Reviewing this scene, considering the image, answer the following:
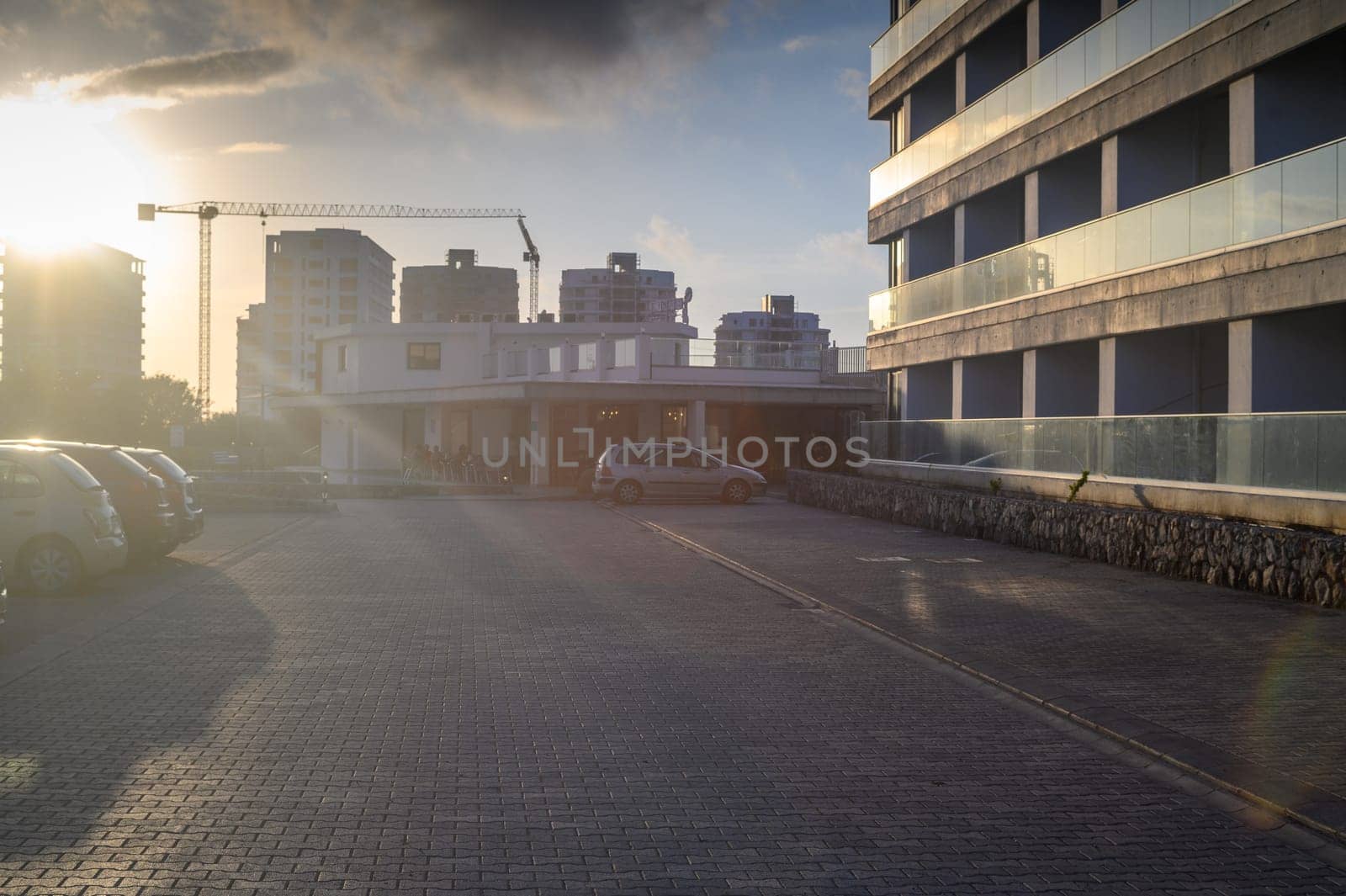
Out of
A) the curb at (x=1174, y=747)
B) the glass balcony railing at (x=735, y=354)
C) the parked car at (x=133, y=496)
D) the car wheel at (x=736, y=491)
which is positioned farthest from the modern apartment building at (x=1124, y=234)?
the parked car at (x=133, y=496)

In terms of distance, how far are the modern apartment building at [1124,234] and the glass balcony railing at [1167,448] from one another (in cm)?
4

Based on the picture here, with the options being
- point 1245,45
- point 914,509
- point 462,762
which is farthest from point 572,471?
point 462,762

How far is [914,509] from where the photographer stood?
80.5 ft

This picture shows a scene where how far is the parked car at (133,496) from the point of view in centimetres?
1503

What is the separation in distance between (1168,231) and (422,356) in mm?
41998

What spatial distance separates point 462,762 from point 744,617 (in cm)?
600

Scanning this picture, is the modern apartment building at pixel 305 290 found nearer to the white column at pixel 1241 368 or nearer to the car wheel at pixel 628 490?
the car wheel at pixel 628 490

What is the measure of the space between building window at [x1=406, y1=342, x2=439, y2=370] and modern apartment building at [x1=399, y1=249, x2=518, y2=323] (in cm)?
11410

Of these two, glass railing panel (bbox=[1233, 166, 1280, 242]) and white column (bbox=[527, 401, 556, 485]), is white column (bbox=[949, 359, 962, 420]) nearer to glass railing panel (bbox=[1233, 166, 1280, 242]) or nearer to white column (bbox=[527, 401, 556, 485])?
glass railing panel (bbox=[1233, 166, 1280, 242])

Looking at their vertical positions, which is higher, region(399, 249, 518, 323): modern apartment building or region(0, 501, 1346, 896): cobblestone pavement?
region(399, 249, 518, 323): modern apartment building

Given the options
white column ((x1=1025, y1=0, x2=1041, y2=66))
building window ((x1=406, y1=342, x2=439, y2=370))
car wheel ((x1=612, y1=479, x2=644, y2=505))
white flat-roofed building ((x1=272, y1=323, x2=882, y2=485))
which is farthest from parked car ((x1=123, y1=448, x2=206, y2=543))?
building window ((x1=406, y1=342, x2=439, y2=370))

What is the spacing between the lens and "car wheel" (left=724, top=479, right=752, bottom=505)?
33000 mm

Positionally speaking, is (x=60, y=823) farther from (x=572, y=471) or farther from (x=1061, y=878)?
(x=572, y=471)

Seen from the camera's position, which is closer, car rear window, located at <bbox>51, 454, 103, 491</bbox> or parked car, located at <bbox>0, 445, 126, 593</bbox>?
parked car, located at <bbox>0, 445, 126, 593</bbox>
